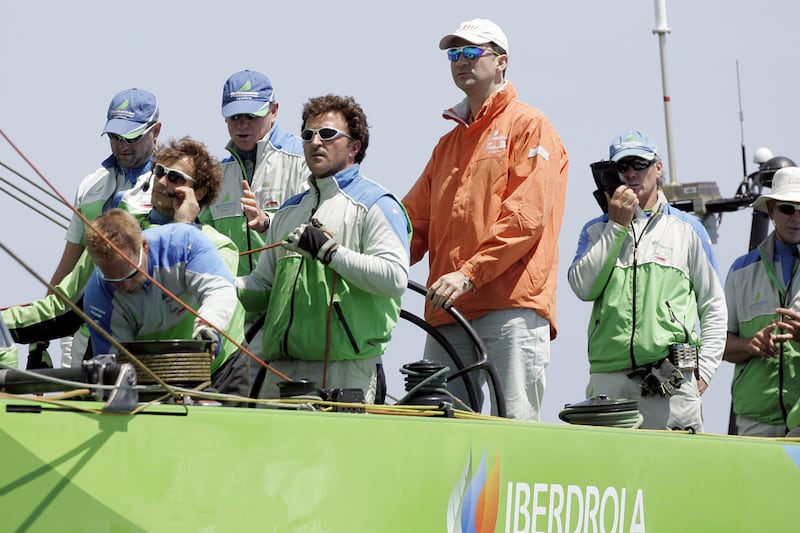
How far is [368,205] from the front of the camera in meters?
5.48

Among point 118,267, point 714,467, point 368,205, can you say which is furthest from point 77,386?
point 714,467

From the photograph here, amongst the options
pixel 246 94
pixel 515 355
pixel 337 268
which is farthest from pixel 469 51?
pixel 337 268

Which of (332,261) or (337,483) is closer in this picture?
(337,483)

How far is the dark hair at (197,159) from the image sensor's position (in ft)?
18.1

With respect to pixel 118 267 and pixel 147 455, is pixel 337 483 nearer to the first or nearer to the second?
pixel 147 455

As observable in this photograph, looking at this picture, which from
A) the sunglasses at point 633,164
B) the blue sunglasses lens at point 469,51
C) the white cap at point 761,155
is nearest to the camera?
the blue sunglasses lens at point 469,51

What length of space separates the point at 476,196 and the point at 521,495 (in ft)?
5.94

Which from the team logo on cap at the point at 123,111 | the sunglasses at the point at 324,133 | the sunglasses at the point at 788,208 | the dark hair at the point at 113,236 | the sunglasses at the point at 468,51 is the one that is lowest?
the sunglasses at the point at 788,208

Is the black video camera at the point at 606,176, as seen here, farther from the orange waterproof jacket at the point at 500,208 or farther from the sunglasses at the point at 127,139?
the sunglasses at the point at 127,139

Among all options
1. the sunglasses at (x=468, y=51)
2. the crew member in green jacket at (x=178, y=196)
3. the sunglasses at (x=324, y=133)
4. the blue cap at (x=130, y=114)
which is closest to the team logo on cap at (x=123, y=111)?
the blue cap at (x=130, y=114)

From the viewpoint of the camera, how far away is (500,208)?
19.7 feet

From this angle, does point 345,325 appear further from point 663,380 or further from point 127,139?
point 127,139

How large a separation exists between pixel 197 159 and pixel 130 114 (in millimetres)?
1235

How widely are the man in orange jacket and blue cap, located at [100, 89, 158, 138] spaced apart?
4.52 ft
